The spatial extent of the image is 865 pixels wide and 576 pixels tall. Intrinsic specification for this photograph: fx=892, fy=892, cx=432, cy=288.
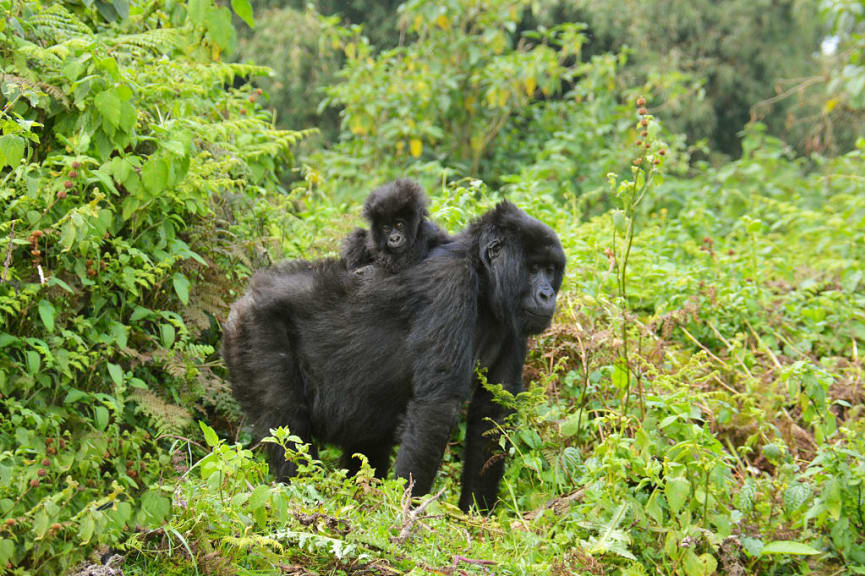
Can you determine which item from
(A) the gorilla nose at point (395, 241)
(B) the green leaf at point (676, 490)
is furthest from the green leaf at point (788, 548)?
(A) the gorilla nose at point (395, 241)

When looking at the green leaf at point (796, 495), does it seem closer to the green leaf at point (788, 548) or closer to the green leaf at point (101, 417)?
the green leaf at point (788, 548)

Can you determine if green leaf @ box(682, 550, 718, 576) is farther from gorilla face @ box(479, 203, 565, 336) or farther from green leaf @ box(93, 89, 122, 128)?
green leaf @ box(93, 89, 122, 128)

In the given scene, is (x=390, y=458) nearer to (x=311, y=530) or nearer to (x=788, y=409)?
(x=311, y=530)

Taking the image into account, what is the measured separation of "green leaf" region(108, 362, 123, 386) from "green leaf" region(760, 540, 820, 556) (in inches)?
101

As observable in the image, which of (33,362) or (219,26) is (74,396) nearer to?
(33,362)

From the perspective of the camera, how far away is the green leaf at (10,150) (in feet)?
9.93

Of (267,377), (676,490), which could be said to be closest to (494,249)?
(267,377)

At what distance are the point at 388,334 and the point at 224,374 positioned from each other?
105 cm

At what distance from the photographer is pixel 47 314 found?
3.32m

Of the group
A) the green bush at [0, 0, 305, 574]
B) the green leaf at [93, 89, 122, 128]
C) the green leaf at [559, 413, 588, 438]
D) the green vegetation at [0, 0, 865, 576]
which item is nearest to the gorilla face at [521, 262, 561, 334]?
the green vegetation at [0, 0, 865, 576]

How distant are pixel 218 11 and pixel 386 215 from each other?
1.12 metres

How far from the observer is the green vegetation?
295 centimetres

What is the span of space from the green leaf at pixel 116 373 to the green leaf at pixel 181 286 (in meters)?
0.42

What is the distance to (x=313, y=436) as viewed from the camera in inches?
157
